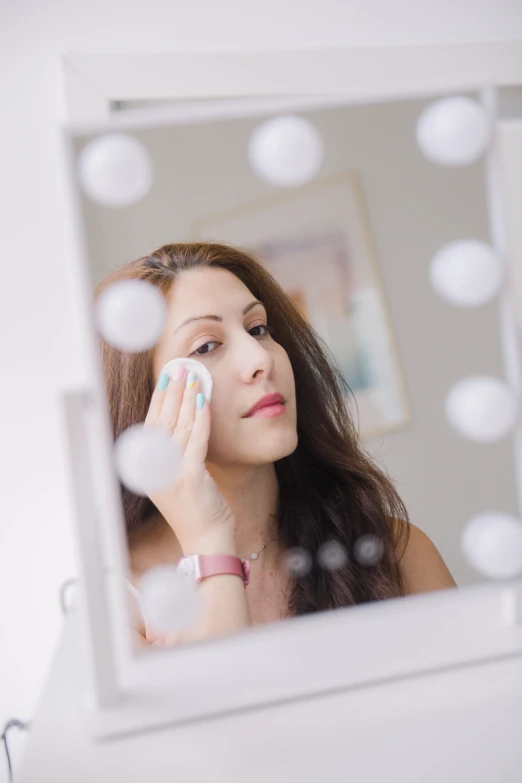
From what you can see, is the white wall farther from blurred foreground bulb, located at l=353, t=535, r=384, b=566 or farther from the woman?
blurred foreground bulb, located at l=353, t=535, r=384, b=566

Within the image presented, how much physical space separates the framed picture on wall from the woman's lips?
6cm

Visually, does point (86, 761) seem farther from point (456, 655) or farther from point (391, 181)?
point (391, 181)

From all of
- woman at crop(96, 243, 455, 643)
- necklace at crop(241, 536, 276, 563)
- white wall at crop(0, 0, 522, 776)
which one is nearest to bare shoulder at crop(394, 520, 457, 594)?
woman at crop(96, 243, 455, 643)

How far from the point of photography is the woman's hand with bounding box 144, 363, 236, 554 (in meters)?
0.55

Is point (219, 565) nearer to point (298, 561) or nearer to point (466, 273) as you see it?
point (298, 561)

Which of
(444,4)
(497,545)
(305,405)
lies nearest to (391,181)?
(305,405)

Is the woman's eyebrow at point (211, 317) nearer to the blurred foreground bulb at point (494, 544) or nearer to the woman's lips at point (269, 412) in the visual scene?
the woman's lips at point (269, 412)

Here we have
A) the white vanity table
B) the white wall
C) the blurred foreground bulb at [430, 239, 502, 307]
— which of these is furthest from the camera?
the white wall

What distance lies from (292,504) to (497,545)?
0.55 feet

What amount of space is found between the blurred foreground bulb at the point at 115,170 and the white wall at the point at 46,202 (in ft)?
0.92

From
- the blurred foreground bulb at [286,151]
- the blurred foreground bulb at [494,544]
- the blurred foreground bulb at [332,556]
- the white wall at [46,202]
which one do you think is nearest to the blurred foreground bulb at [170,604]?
the blurred foreground bulb at [332,556]

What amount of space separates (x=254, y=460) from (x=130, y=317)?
145 millimetres

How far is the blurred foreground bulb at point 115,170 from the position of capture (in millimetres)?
543

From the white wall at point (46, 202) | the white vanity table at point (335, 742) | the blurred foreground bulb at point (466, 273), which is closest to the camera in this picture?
the white vanity table at point (335, 742)
